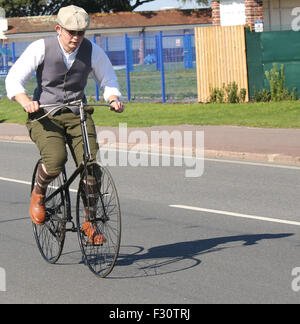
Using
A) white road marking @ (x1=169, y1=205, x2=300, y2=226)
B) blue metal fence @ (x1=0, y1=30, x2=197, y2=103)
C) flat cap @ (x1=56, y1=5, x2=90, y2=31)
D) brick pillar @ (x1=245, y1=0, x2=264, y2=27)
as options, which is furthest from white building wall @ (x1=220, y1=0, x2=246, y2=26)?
flat cap @ (x1=56, y1=5, x2=90, y2=31)

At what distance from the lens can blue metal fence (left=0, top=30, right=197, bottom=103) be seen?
2694 centimetres

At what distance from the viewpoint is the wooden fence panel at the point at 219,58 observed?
2530cm

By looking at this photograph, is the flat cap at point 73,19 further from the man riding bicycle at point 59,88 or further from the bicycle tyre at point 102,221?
the bicycle tyre at point 102,221

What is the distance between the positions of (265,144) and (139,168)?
277 centimetres

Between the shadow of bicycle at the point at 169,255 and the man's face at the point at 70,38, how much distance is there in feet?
6.00

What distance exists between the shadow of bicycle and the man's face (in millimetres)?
1830

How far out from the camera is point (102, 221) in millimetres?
6762

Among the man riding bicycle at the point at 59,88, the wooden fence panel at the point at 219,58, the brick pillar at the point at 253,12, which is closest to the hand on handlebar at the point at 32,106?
the man riding bicycle at the point at 59,88

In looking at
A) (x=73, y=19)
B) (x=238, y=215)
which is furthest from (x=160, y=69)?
(x=73, y=19)

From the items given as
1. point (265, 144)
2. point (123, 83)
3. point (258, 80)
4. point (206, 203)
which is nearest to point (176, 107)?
point (258, 80)

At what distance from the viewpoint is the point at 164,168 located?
1395cm

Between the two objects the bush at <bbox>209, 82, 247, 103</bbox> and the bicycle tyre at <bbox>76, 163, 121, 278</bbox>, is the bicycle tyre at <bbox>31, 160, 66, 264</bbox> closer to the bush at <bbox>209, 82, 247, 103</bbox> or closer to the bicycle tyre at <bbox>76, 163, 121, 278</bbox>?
the bicycle tyre at <bbox>76, 163, 121, 278</bbox>

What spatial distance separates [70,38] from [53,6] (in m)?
70.0
